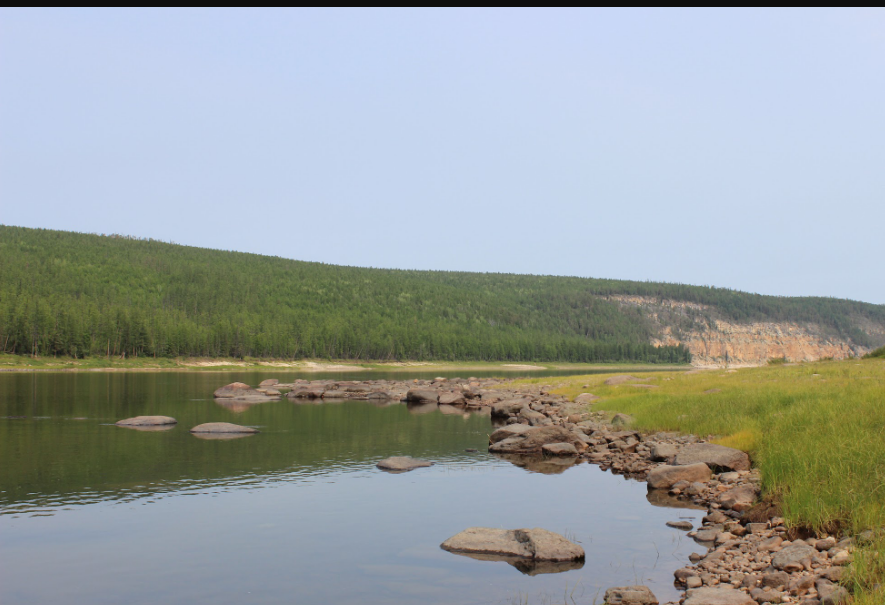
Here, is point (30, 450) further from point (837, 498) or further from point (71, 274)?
point (71, 274)

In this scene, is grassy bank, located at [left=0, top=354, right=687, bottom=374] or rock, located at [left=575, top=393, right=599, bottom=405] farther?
grassy bank, located at [left=0, top=354, right=687, bottom=374]

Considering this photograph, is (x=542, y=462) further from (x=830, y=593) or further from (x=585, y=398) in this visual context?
(x=585, y=398)

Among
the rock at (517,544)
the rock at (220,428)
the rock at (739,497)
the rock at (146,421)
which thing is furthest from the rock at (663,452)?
the rock at (146,421)

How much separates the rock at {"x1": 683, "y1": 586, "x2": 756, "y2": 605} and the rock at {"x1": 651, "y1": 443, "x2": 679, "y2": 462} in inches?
559

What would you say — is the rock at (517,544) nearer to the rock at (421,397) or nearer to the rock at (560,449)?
the rock at (560,449)

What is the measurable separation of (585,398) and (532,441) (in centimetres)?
1815

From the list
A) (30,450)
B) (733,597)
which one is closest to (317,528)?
(733,597)

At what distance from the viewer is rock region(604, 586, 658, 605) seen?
1233 centimetres

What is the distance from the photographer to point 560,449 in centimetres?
3080

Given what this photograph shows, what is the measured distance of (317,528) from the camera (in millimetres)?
18578

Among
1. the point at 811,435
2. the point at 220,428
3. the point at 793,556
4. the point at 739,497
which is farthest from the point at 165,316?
the point at 793,556

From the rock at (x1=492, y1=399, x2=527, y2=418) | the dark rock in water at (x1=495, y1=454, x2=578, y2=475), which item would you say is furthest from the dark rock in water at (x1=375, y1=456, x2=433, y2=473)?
the rock at (x1=492, y1=399, x2=527, y2=418)

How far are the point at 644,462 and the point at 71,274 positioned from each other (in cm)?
16655

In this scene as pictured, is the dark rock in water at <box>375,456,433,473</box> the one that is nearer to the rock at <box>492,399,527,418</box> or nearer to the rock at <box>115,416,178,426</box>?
the rock at <box>115,416,178,426</box>
